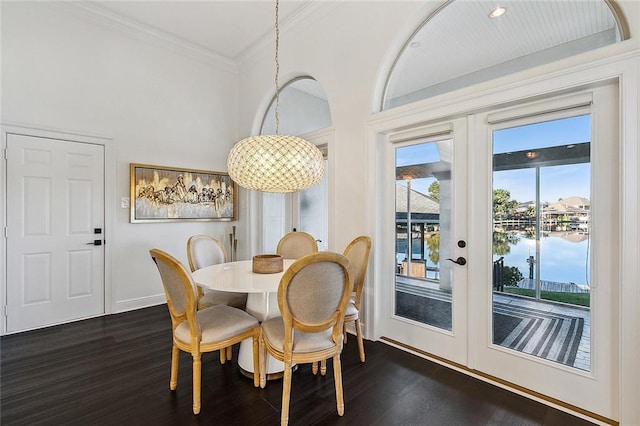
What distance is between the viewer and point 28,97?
10.5 ft

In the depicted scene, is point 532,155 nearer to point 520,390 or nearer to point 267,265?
point 520,390

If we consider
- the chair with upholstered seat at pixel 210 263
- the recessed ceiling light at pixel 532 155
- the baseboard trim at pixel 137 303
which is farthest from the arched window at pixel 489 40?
the baseboard trim at pixel 137 303

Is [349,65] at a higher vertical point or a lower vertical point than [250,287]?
higher

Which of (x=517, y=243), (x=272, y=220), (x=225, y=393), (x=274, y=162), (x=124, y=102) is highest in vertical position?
(x=124, y=102)

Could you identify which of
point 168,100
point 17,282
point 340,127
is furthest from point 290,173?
point 17,282

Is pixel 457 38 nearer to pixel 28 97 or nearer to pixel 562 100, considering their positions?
pixel 562 100

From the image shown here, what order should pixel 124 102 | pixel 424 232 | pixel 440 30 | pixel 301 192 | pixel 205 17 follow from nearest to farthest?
pixel 440 30
pixel 424 232
pixel 205 17
pixel 124 102
pixel 301 192

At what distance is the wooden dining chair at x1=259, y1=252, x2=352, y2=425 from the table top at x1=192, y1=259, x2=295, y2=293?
11.0 inches

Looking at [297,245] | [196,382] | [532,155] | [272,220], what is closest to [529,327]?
[532,155]

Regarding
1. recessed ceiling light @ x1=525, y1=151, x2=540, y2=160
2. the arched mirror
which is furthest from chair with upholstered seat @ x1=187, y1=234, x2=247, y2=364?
recessed ceiling light @ x1=525, y1=151, x2=540, y2=160

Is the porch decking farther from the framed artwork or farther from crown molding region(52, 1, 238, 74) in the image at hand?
crown molding region(52, 1, 238, 74)

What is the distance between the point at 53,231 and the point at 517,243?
462 cm

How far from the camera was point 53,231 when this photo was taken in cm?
336

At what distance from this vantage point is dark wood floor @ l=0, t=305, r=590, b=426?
6.13ft
